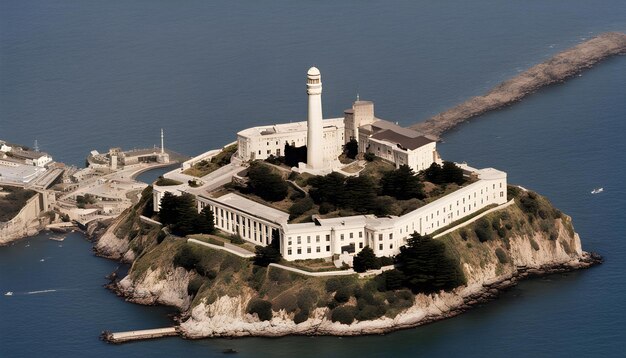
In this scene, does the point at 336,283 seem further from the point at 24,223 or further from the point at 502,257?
the point at 24,223

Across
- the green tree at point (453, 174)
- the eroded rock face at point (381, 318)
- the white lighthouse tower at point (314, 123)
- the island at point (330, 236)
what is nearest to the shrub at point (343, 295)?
the island at point (330, 236)

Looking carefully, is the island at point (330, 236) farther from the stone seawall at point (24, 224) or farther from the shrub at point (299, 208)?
the stone seawall at point (24, 224)

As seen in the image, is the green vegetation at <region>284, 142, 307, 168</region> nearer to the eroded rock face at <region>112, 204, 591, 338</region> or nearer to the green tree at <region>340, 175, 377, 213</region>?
the green tree at <region>340, 175, 377, 213</region>

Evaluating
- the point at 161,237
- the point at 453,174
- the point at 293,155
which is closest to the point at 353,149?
the point at 293,155

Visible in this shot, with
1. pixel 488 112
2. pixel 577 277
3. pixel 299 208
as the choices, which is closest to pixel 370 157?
pixel 299 208

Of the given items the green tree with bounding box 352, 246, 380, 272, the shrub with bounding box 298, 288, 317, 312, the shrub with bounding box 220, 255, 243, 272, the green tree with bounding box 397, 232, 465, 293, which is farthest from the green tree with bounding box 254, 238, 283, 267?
the green tree with bounding box 397, 232, 465, 293
